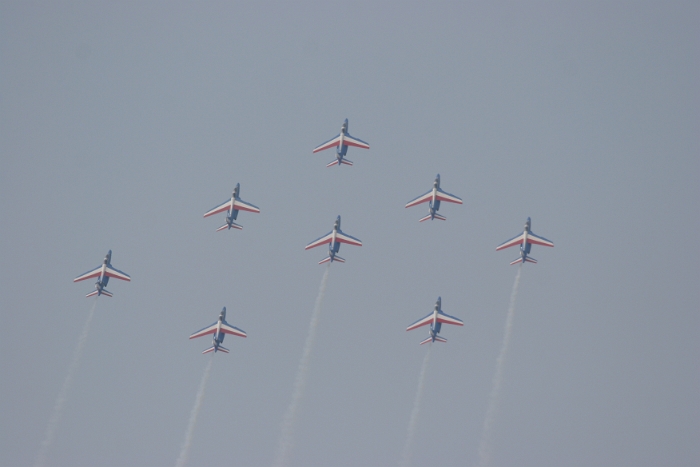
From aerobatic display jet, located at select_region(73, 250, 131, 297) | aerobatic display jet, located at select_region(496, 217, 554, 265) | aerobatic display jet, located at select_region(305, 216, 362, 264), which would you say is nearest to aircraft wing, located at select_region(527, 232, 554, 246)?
aerobatic display jet, located at select_region(496, 217, 554, 265)

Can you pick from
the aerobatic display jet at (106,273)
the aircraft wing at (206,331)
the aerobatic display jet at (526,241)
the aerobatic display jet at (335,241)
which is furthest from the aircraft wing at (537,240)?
the aerobatic display jet at (106,273)

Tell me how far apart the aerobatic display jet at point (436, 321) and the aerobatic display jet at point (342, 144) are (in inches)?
793

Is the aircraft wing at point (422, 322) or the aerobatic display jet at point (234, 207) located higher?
the aerobatic display jet at point (234, 207)

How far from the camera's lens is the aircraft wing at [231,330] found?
16188 cm

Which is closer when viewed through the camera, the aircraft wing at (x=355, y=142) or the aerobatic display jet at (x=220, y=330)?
the aerobatic display jet at (x=220, y=330)

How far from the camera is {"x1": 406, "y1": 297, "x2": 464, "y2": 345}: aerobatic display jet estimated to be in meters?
157

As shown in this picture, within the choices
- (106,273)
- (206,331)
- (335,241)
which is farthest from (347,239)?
(106,273)

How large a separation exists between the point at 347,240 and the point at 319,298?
10895 mm

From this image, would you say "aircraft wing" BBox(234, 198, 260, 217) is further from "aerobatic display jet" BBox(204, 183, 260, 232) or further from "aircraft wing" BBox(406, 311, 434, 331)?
"aircraft wing" BBox(406, 311, 434, 331)

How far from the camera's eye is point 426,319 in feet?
530

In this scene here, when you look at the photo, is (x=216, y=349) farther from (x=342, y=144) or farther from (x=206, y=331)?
(x=342, y=144)

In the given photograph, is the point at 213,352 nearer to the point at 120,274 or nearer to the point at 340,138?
the point at 120,274

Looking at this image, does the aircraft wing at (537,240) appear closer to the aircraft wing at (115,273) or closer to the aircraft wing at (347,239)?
the aircraft wing at (347,239)

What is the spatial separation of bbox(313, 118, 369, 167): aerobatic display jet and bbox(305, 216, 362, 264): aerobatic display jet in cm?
696
